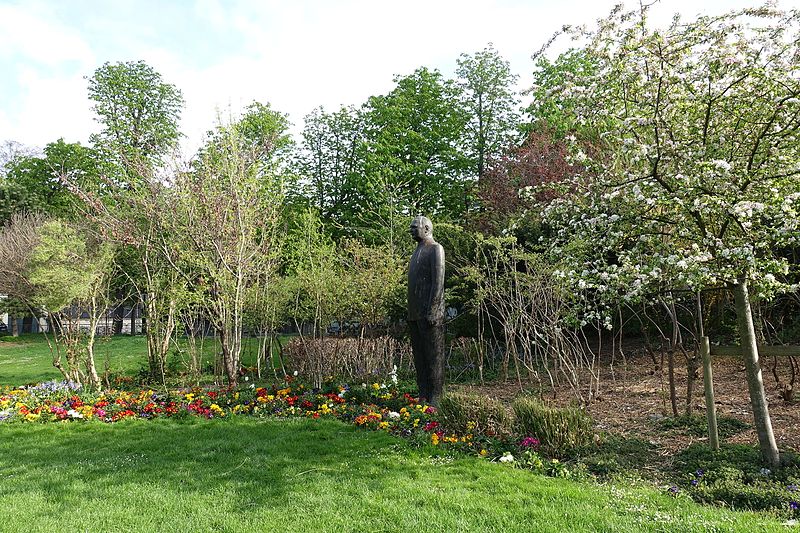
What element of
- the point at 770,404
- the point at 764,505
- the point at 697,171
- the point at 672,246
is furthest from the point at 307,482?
the point at 770,404

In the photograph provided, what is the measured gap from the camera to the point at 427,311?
23.5ft

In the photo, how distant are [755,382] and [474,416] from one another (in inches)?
104

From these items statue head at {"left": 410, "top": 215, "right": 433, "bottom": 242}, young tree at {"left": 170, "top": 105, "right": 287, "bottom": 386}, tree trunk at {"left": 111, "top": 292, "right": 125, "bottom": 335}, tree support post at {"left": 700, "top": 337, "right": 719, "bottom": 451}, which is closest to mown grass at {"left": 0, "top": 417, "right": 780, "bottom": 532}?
tree support post at {"left": 700, "top": 337, "right": 719, "bottom": 451}

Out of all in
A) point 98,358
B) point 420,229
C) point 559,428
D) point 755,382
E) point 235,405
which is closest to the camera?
point 755,382

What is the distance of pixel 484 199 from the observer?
15.4 meters

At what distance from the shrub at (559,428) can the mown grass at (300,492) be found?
0.61m

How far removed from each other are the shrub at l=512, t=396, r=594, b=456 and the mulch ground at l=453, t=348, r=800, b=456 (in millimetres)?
775

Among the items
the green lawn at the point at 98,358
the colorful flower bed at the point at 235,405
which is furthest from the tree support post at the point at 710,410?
the green lawn at the point at 98,358

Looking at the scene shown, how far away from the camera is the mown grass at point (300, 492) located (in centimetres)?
372

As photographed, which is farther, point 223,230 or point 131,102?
point 131,102

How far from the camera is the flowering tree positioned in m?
4.12

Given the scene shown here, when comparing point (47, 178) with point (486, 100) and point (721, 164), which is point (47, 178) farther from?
point (721, 164)

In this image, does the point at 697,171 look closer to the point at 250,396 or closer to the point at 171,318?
the point at 250,396

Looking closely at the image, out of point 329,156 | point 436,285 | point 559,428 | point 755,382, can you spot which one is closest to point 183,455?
point 436,285
